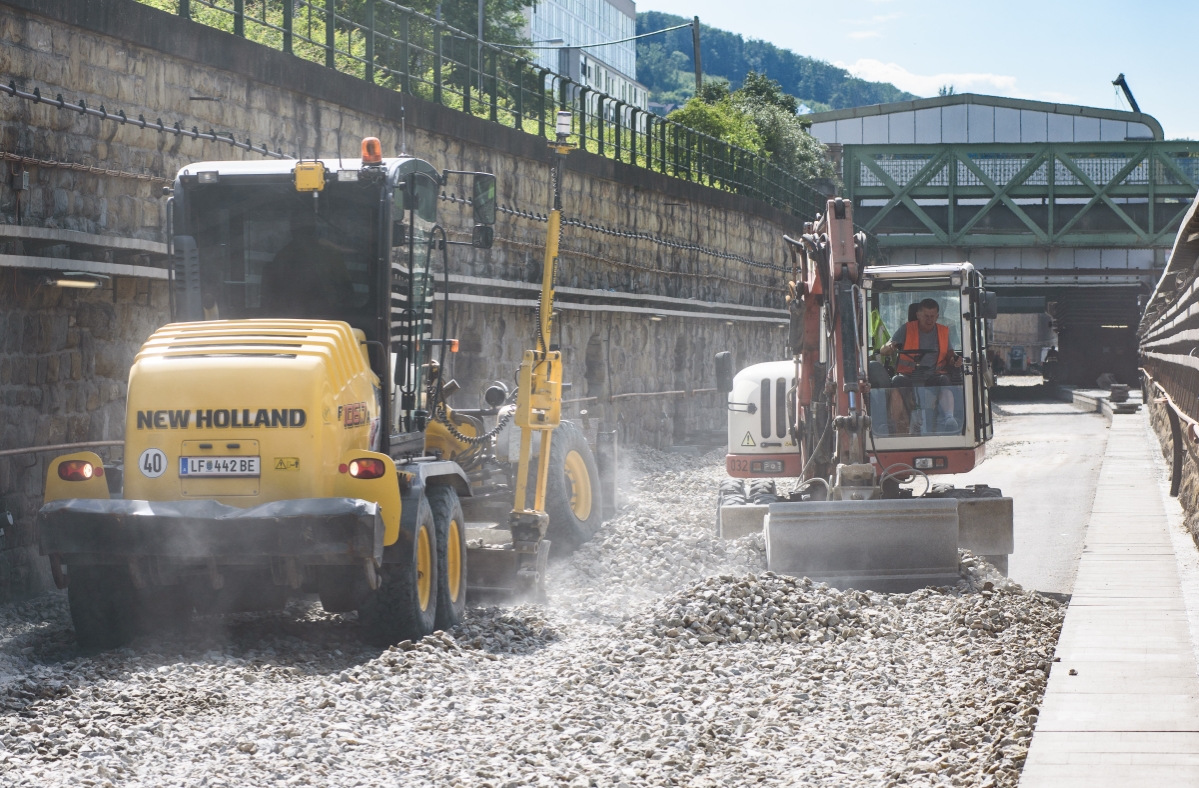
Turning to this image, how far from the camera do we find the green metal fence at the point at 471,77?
17359 millimetres

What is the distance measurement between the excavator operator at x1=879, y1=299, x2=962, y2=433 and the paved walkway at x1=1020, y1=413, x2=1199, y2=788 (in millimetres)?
3605

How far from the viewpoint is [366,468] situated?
778cm

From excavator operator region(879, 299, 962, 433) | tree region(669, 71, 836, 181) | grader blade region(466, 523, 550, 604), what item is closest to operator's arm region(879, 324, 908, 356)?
excavator operator region(879, 299, 962, 433)

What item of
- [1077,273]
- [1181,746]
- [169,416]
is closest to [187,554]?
[169,416]

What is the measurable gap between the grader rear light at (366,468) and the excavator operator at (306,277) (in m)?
1.19

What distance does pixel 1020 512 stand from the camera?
16.4m

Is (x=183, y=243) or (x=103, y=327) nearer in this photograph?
(x=183, y=243)

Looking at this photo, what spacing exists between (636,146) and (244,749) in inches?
935

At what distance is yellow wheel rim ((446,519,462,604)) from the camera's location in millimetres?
9039

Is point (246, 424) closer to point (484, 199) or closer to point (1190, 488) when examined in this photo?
point (484, 199)

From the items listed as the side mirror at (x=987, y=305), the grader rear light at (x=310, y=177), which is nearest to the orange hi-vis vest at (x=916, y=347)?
the side mirror at (x=987, y=305)

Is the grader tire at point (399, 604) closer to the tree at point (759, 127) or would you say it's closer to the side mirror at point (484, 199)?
the side mirror at point (484, 199)

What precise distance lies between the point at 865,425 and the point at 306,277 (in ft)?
16.2

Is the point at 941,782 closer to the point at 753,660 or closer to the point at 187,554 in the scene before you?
the point at 753,660
